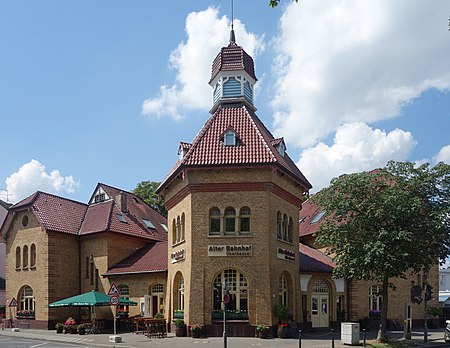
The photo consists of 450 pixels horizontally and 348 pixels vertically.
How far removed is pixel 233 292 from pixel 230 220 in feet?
12.7

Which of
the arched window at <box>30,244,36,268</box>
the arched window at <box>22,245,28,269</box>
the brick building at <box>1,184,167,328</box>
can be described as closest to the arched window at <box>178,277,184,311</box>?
the brick building at <box>1,184,167,328</box>

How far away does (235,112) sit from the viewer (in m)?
34.9

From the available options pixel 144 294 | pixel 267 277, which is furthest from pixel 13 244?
pixel 267 277

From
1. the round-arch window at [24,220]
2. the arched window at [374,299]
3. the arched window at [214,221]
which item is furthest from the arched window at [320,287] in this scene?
the round-arch window at [24,220]

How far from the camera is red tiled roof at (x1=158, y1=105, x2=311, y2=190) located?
30328 millimetres

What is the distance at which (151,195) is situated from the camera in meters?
62.2

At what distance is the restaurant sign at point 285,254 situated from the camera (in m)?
31.2

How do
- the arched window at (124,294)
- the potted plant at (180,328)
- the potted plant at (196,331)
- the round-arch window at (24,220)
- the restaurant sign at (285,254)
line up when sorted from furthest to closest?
1. the round-arch window at (24,220)
2. the arched window at (124,294)
3. the restaurant sign at (285,254)
4. the potted plant at (180,328)
5. the potted plant at (196,331)

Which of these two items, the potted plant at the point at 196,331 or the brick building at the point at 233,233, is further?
the brick building at the point at 233,233

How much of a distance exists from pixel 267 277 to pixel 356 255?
506cm

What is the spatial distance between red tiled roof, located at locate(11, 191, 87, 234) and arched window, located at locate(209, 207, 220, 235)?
51.0 ft

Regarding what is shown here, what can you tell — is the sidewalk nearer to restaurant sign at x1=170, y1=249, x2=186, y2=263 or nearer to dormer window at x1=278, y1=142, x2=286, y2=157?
restaurant sign at x1=170, y1=249, x2=186, y2=263

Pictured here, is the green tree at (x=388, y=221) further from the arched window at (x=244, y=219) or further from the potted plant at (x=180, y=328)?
the potted plant at (x=180, y=328)

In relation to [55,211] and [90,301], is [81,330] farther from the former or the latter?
[55,211]
